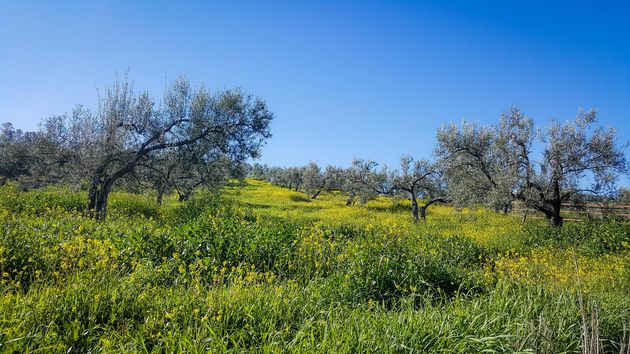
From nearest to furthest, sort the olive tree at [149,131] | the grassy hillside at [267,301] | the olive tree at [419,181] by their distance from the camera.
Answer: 1. the grassy hillside at [267,301]
2. the olive tree at [149,131]
3. the olive tree at [419,181]

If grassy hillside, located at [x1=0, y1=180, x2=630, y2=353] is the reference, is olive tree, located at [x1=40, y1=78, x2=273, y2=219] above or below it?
above

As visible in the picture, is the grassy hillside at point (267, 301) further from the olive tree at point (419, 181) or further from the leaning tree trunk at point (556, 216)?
the olive tree at point (419, 181)

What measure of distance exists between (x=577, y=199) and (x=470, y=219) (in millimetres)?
7415

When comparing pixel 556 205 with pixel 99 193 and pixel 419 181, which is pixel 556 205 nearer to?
pixel 419 181

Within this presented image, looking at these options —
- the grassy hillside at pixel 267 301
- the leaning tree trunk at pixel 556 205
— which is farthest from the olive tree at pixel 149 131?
the leaning tree trunk at pixel 556 205

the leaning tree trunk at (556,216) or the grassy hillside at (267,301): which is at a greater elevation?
the leaning tree trunk at (556,216)

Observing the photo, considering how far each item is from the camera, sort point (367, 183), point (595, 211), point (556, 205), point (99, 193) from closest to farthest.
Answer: point (99, 193), point (556, 205), point (595, 211), point (367, 183)

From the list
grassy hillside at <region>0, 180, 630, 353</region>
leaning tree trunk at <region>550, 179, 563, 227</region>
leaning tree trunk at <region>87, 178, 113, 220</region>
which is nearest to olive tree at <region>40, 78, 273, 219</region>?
leaning tree trunk at <region>87, 178, 113, 220</region>

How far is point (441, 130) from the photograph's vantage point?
25781mm

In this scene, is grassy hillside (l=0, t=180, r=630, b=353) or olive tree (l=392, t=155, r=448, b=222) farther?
olive tree (l=392, t=155, r=448, b=222)

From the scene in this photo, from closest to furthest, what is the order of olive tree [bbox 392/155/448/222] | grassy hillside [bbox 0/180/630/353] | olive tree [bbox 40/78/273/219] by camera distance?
1. grassy hillside [bbox 0/180/630/353]
2. olive tree [bbox 40/78/273/219]
3. olive tree [bbox 392/155/448/222]

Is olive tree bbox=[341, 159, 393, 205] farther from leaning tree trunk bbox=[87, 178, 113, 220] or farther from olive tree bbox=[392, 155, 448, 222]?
leaning tree trunk bbox=[87, 178, 113, 220]

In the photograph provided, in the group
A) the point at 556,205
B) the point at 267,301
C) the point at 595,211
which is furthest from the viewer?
the point at 595,211

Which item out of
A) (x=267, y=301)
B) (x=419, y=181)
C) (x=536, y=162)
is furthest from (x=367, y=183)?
(x=267, y=301)
